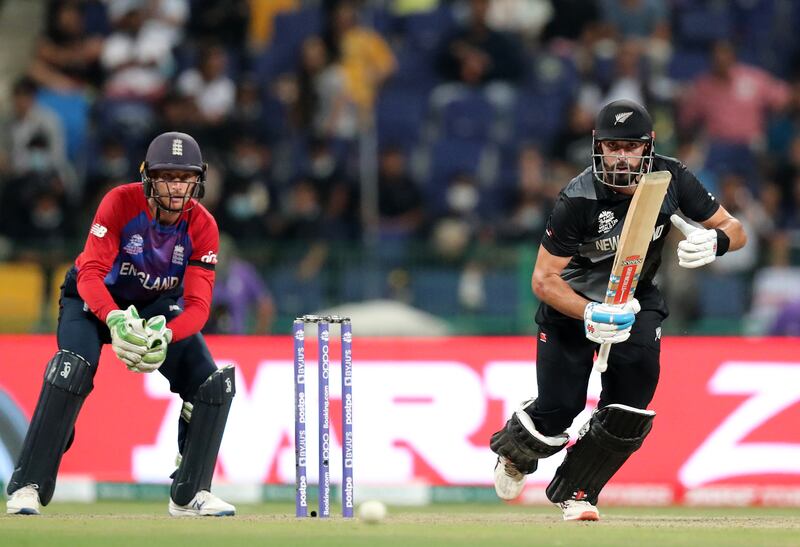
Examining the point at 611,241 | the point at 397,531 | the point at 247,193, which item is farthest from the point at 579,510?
the point at 247,193

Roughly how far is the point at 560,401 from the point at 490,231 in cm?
575

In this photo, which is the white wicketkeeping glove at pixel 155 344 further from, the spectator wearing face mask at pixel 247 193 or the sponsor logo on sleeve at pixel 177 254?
the spectator wearing face mask at pixel 247 193

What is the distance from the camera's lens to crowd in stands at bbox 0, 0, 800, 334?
1345cm

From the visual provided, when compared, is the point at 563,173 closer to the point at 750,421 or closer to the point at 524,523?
the point at 750,421

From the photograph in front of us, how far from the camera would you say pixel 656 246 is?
7617 mm

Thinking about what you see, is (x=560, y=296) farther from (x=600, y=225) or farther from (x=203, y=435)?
(x=203, y=435)

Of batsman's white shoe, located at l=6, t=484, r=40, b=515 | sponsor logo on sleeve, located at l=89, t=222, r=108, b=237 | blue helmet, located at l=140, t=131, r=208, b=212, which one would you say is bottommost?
batsman's white shoe, located at l=6, t=484, r=40, b=515

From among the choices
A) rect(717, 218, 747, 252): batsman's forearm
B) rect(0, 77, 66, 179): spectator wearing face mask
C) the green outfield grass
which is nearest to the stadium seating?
rect(0, 77, 66, 179): spectator wearing face mask

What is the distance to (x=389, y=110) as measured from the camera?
14680mm

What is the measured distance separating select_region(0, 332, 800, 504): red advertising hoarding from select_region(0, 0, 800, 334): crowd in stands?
248cm

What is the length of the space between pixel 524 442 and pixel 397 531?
1.13m

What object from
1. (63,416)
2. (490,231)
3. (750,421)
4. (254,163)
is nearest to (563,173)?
(490,231)

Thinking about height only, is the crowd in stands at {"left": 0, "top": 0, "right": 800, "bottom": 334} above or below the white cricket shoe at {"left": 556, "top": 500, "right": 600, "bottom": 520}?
above

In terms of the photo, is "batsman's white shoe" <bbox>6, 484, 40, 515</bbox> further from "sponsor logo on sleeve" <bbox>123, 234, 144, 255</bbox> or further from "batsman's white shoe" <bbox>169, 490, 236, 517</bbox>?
"sponsor logo on sleeve" <bbox>123, 234, 144, 255</bbox>
